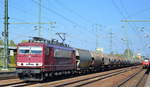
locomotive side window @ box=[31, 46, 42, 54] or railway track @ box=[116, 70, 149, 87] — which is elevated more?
locomotive side window @ box=[31, 46, 42, 54]

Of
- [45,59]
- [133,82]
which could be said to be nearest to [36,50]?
[45,59]

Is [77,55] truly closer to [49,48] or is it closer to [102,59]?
[49,48]

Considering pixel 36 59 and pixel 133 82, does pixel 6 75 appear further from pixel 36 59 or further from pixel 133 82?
pixel 133 82

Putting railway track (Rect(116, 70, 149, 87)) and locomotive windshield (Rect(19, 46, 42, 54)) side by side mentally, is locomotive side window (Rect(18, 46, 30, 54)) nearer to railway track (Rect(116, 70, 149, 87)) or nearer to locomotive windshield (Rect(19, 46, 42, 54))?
locomotive windshield (Rect(19, 46, 42, 54))

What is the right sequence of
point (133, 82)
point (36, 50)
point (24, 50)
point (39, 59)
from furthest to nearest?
point (133, 82) < point (24, 50) < point (36, 50) < point (39, 59)

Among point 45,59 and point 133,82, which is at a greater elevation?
point 45,59

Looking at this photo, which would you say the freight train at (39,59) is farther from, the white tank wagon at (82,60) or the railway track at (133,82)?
the white tank wagon at (82,60)

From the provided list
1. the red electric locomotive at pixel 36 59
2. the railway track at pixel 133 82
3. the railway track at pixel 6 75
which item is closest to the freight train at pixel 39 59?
the red electric locomotive at pixel 36 59

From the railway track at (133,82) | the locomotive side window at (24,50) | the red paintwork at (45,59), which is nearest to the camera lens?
the red paintwork at (45,59)

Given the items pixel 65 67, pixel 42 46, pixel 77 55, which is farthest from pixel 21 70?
pixel 77 55

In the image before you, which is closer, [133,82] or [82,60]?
[133,82]

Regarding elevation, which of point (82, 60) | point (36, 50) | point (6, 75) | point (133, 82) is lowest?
point (133, 82)

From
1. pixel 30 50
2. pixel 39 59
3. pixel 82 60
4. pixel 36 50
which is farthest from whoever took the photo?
pixel 82 60

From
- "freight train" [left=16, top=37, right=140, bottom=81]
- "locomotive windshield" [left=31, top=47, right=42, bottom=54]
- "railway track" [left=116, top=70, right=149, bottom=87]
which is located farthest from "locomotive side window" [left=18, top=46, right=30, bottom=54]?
"railway track" [left=116, top=70, right=149, bottom=87]
